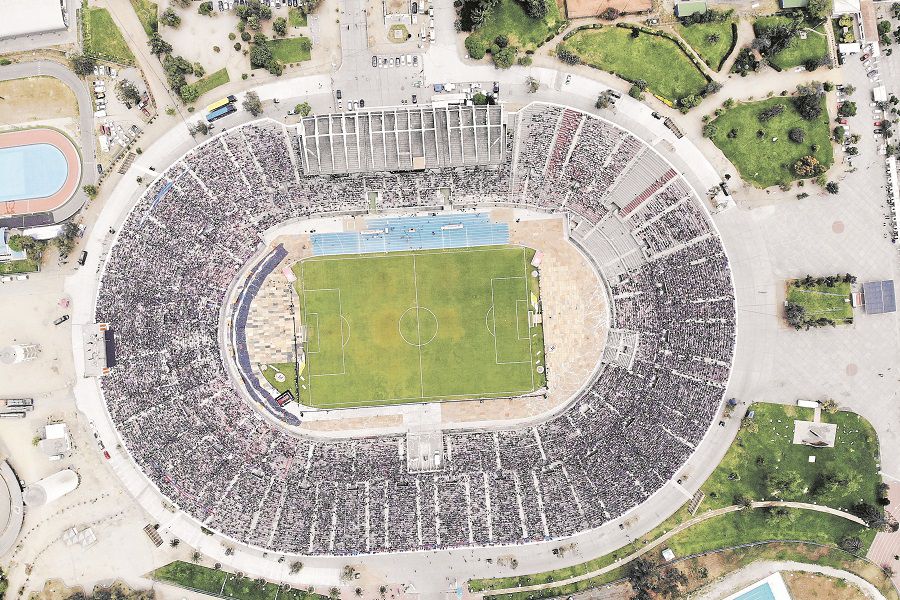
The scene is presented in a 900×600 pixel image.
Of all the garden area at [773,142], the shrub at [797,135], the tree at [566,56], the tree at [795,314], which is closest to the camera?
the tree at [795,314]

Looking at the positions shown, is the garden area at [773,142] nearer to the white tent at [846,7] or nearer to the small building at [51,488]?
the white tent at [846,7]

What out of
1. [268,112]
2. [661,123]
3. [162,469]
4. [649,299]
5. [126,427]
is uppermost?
[268,112]

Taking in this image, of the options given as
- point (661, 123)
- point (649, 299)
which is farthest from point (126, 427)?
point (661, 123)

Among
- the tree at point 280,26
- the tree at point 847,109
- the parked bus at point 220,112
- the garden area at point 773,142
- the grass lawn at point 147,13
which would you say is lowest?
the garden area at point 773,142

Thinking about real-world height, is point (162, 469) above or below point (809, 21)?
below

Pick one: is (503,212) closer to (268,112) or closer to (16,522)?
(268,112)

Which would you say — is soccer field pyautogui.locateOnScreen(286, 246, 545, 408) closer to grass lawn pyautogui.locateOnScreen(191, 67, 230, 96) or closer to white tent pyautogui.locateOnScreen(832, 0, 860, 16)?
grass lawn pyautogui.locateOnScreen(191, 67, 230, 96)

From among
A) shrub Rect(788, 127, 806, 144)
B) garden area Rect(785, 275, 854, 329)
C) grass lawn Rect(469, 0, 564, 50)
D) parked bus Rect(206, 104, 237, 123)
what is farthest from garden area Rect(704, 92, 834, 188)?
parked bus Rect(206, 104, 237, 123)

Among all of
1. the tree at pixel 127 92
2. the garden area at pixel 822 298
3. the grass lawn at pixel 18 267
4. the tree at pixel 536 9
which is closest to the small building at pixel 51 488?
the grass lawn at pixel 18 267
